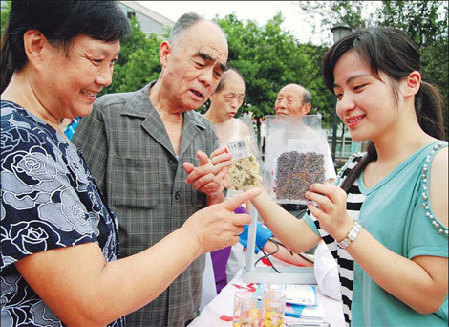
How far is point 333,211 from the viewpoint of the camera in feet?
3.32

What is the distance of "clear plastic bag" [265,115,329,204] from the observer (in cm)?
135

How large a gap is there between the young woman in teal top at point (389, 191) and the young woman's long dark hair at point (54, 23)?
770 mm

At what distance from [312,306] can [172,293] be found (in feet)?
2.63

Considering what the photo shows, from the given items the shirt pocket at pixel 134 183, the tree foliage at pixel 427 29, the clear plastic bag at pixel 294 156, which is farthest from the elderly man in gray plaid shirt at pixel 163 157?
the tree foliage at pixel 427 29

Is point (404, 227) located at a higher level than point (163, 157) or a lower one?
lower

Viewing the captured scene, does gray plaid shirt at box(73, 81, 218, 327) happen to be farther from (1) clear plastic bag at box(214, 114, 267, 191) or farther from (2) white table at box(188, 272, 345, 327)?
(1) clear plastic bag at box(214, 114, 267, 191)

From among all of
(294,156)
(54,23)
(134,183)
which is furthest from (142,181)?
(54,23)

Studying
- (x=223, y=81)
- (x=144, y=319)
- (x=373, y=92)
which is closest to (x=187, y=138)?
(x=144, y=319)

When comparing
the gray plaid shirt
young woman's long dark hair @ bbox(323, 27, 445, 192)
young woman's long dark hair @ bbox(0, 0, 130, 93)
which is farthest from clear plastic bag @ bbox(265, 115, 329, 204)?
young woman's long dark hair @ bbox(0, 0, 130, 93)

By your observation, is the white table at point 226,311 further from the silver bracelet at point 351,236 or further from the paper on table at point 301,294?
the silver bracelet at point 351,236

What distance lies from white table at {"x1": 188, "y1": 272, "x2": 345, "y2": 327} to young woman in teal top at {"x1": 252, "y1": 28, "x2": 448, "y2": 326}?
1.91 ft

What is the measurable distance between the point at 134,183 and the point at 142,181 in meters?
0.04

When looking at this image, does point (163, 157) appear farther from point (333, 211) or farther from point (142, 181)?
point (333, 211)

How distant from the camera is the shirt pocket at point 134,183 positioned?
176 centimetres
